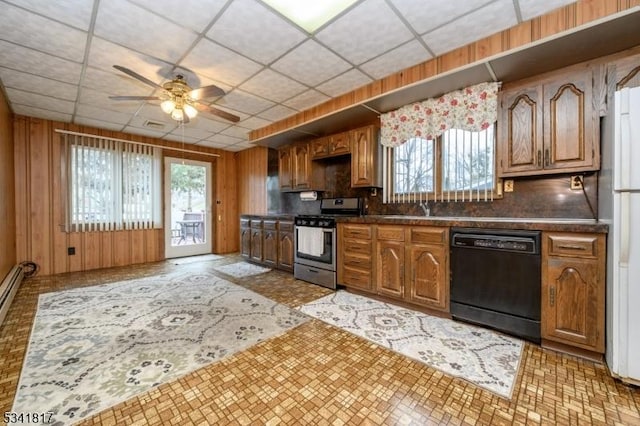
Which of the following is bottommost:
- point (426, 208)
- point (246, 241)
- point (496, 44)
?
point (246, 241)

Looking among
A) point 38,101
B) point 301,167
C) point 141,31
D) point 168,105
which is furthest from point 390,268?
point 38,101

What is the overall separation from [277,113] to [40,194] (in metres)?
3.93

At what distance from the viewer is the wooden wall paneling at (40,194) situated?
13.5ft

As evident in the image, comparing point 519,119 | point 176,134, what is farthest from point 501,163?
point 176,134

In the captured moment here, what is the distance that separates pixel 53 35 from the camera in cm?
220

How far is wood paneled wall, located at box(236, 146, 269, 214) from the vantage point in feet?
19.5

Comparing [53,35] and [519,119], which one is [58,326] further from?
[519,119]

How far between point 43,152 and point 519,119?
21.1 feet

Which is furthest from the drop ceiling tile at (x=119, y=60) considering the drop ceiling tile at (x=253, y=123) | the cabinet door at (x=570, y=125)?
the cabinet door at (x=570, y=125)

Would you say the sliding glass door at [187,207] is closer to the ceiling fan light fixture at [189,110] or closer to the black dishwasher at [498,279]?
the ceiling fan light fixture at [189,110]

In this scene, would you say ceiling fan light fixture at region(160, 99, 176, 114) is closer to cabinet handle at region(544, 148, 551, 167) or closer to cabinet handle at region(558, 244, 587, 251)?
cabinet handle at region(544, 148, 551, 167)

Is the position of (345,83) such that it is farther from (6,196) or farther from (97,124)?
(6,196)

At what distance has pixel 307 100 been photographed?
3.55 meters

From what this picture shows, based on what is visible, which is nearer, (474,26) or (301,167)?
(474,26)
